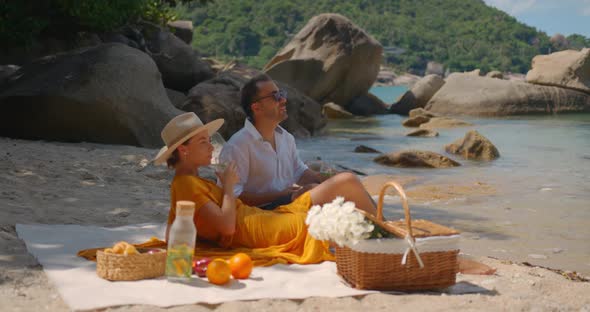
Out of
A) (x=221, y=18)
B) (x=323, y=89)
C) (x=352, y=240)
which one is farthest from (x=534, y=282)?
(x=221, y=18)

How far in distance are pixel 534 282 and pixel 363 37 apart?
19645 mm

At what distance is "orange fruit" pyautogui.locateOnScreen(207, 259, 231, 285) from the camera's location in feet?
12.5

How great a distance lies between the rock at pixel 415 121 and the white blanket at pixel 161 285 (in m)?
16.3

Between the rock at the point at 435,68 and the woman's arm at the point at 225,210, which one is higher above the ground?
the woman's arm at the point at 225,210

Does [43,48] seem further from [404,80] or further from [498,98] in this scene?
[404,80]

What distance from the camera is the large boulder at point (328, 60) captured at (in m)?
22.9

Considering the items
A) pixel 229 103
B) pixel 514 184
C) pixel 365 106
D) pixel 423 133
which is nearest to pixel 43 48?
pixel 229 103

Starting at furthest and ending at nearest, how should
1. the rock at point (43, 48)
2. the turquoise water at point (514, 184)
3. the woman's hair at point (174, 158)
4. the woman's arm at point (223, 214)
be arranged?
the rock at point (43, 48) < the turquoise water at point (514, 184) < the woman's hair at point (174, 158) < the woman's arm at point (223, 214)

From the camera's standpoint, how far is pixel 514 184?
9.37 metres

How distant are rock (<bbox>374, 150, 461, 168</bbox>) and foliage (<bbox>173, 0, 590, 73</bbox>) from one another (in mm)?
47104

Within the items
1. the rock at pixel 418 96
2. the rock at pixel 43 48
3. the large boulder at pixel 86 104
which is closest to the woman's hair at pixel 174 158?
the large boulder at pixel 86 104

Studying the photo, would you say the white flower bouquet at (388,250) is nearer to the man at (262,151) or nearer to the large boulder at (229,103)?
the man at (262,151)

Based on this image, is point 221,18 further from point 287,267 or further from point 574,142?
point 287,267

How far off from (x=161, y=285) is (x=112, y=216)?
2051 millimetres
